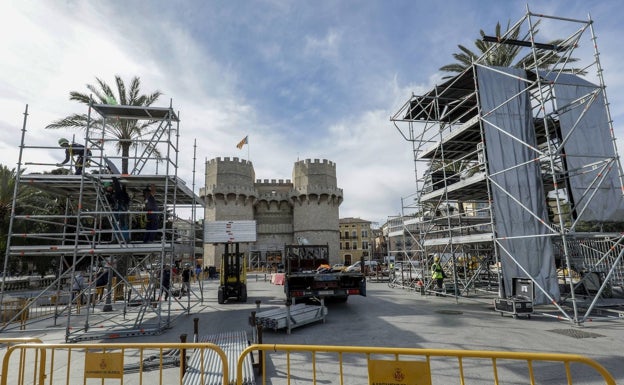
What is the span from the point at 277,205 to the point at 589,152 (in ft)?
130

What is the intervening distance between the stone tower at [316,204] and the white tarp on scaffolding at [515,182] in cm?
3322

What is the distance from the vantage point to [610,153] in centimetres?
1084

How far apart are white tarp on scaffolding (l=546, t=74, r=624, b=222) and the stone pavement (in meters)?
3.50

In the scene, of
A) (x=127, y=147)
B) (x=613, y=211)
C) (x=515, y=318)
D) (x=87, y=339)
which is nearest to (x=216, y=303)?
(x=87, y=339)

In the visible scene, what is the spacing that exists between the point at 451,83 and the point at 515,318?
943cm

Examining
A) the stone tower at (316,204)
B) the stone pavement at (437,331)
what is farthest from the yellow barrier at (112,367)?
the stone tower at (316,204)

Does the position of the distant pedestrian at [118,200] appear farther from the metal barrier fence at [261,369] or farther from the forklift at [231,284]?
the forklift at [231,284]

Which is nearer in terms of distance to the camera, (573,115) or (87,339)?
(87,339)

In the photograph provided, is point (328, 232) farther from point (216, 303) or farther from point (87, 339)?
point (87, 339)

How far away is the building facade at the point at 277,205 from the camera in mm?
43031

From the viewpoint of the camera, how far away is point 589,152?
10727 millimetres

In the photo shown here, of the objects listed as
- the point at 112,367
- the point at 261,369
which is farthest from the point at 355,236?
the point at 112,367

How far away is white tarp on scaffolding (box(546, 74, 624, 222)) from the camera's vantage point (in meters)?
10.2

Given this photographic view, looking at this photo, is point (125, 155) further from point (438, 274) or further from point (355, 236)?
→ point (355, 236)
